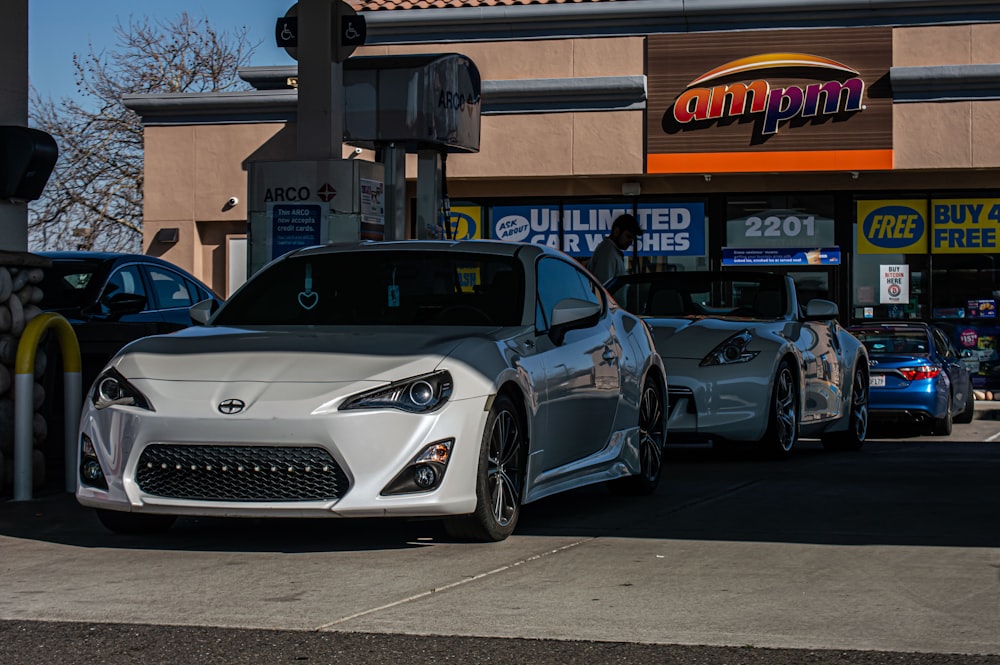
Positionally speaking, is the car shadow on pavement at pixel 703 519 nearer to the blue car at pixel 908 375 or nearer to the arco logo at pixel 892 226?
the blue car at pixel 908 375

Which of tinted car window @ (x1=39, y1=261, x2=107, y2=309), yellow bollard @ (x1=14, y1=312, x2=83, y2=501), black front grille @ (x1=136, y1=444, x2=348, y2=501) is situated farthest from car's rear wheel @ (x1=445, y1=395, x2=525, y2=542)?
tinted car window @ (x1=39, y1=261, x2=107, y2=309)

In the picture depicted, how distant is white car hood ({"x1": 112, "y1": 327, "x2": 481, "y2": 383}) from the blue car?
35.3ft

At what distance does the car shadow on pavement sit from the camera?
24.1ft

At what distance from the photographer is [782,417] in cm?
1203

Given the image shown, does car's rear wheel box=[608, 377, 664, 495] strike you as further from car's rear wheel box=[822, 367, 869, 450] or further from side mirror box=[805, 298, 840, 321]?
car's rear wheel box=[822, 367, 869, 450]

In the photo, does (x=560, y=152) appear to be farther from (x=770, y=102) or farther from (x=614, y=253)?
(x=614, y=253)

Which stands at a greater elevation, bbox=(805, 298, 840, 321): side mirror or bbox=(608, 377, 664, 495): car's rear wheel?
bbox=(805, 298, 840, 321): side mirror

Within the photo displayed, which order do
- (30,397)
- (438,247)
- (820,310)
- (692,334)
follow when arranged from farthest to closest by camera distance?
1. (820,310)
2. (692,334)
3. (30,397)
4. (438,247)

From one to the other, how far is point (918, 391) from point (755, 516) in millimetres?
9443

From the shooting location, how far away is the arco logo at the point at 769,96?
2456 cm

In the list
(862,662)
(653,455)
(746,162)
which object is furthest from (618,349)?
(746,162)

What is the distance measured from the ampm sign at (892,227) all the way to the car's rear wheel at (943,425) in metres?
8.16

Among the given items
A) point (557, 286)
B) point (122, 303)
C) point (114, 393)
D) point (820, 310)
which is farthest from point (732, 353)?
point (114, 393)

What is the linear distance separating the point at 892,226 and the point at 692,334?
1483 cm
